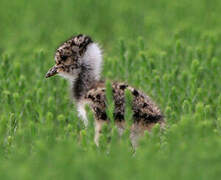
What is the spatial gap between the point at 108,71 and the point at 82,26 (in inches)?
173

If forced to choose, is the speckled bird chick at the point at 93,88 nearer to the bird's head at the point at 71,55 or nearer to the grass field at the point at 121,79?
the bird's head at the point at 71,55

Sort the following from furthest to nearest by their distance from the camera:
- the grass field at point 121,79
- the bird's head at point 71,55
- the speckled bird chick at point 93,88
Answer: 1. the bird's head at point 71,55
2. the speckled bird chick at point 93,88
3. the grass field at point 121,79

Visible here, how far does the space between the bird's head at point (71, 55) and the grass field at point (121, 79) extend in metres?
0.46

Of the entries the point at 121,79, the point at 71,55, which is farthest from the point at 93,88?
the point at 121,79

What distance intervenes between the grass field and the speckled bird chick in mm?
227

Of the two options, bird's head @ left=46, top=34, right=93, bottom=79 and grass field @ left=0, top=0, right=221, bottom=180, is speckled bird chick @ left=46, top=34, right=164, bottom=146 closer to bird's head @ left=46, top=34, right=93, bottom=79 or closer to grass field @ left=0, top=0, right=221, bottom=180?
bird's head @ left=46, top=34, right=93, bottom=79

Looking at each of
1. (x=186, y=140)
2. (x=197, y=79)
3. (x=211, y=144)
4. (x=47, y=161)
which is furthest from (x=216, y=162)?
(x=197, y=79)

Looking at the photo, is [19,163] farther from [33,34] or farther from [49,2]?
[49,2]

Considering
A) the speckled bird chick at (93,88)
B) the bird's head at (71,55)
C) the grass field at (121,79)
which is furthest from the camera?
the bird's head at (71,55)

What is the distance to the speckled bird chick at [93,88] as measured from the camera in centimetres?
674

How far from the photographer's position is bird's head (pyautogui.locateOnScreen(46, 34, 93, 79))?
733cm

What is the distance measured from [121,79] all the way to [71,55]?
150 cm

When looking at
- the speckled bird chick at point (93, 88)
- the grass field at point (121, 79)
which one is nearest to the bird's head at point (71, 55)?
the speckled bird chick at point (93, 88)

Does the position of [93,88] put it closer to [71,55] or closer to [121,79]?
[71,55]
